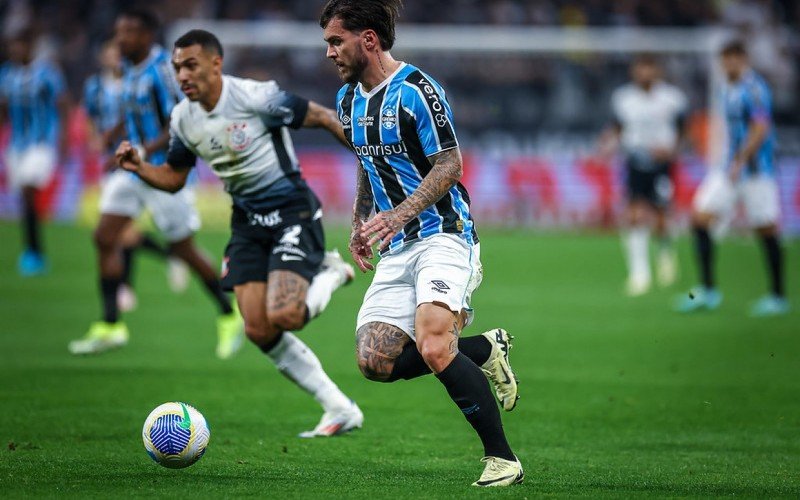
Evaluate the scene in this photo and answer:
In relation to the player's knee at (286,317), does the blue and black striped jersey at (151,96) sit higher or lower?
higher

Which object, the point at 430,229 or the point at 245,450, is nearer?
the point at 430,229

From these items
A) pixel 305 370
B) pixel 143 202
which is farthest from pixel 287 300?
pixel 143 202

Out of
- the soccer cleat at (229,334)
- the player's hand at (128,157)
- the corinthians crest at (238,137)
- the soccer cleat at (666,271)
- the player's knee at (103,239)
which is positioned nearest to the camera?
the player's hand at (128,157)

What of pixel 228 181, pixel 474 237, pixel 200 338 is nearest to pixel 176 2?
pixel 200 338

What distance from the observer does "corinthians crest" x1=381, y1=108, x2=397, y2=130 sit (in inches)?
246

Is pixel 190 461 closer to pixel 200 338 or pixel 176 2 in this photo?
pixel 200 338

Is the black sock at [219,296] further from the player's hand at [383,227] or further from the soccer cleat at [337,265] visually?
the player's hand at [383,227]

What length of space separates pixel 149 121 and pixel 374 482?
20.7 feet

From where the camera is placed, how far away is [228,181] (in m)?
8.45

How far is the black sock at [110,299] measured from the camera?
11.6 meters

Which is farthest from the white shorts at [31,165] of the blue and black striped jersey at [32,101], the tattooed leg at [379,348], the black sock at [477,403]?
the black sock at [477,403]

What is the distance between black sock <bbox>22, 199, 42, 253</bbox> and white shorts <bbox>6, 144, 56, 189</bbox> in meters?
0.54

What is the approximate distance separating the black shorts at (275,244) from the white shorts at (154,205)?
3.23 m

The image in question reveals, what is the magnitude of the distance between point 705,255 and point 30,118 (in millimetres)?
9793
